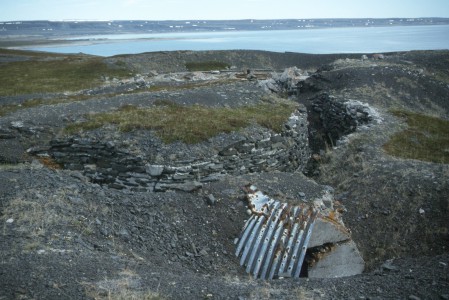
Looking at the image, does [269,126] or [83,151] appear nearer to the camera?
[83,151]

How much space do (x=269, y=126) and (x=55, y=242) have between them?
37.1 feet

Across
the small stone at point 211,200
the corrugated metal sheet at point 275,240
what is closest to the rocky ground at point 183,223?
the small stone at point 211,200

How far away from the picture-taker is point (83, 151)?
561 inches

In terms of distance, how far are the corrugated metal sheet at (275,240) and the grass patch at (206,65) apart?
167 ft

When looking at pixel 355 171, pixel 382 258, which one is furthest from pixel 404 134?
pixel 382 258

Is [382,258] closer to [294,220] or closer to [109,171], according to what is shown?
[294,220]

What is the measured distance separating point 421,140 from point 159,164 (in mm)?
13000

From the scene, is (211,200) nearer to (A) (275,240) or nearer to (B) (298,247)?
(A) (275,240)

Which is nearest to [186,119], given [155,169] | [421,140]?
[155,169]

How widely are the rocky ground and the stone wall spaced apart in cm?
60

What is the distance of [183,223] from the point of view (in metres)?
10.2

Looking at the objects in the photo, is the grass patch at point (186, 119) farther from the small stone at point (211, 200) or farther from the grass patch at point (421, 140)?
the grass patch at point (421, 140)

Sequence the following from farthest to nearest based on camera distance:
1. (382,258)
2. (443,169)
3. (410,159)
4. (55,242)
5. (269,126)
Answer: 1. (269,126)
2. (410,159)
3. (443,169)
4. (382,258)
5. (55,242)

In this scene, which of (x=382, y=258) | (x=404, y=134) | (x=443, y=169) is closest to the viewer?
(x=382, y=258)
